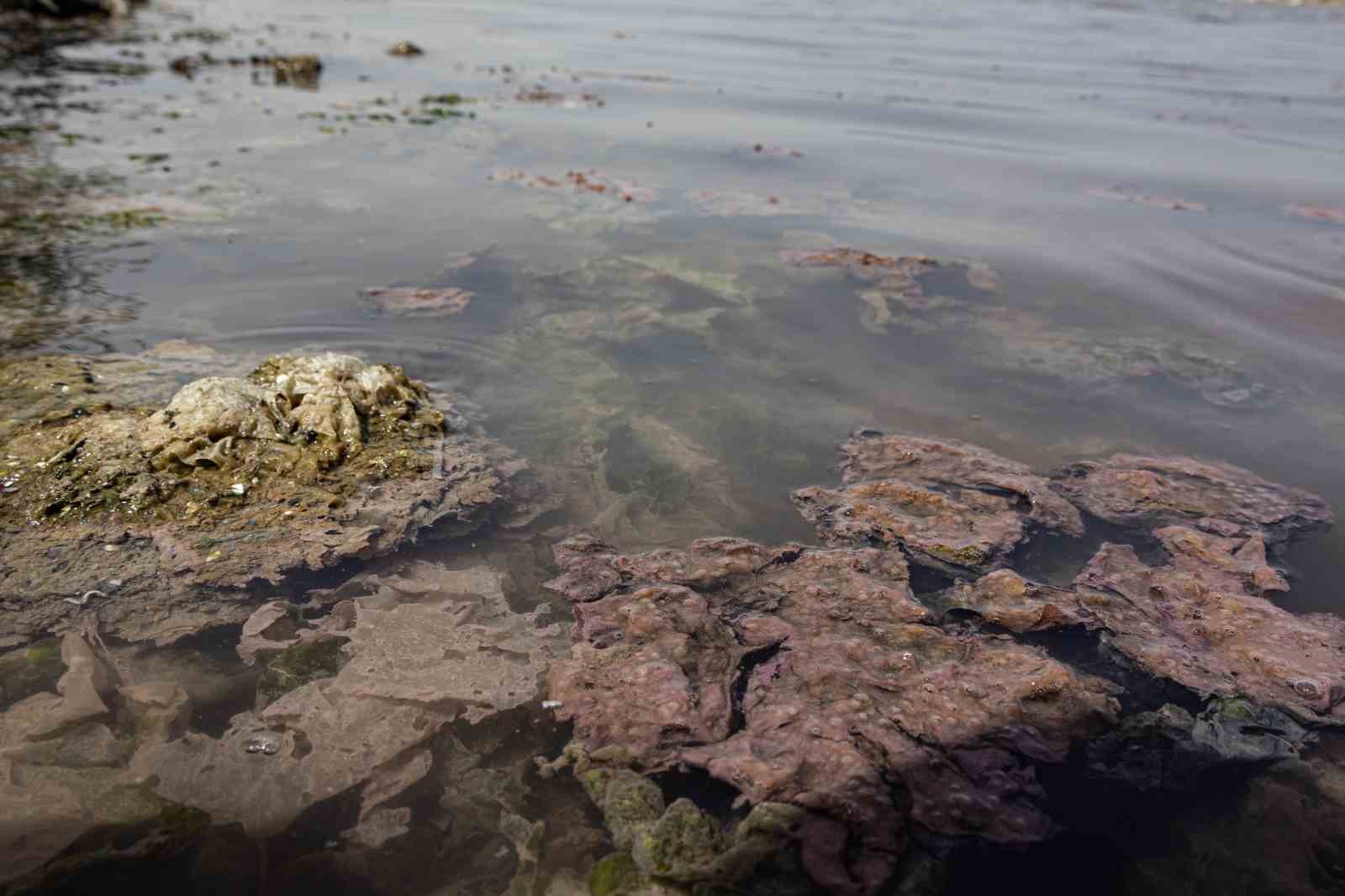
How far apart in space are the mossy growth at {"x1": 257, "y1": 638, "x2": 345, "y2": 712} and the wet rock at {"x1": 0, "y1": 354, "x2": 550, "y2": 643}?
0.35 m

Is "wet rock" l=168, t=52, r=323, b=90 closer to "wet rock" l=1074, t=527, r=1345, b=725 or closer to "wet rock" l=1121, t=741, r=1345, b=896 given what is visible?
"wet rock" l=1074, t=527, r=1345, b=725

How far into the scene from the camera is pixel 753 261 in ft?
25.8

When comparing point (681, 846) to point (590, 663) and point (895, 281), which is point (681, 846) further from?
point (895, 281)

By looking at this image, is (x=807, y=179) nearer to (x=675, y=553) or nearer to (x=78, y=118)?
(x=675, y=553)

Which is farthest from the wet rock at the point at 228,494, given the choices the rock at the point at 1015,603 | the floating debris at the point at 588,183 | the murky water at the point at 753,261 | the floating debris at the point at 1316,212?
the floating debris at the point at 1316,212

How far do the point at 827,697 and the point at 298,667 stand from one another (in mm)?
2155

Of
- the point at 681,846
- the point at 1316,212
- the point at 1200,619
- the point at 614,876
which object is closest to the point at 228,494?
the point at 614,876

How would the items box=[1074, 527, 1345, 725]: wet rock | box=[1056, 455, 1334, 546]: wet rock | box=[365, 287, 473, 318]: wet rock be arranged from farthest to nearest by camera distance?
box=[365, 287, 473, 318]: wet rock < box=[1056, 455, 1334, 546]: wet rock < box=[1074, 527, 1345, 725]: wet rock

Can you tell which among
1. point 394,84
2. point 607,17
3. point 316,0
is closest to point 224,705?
point 394,84

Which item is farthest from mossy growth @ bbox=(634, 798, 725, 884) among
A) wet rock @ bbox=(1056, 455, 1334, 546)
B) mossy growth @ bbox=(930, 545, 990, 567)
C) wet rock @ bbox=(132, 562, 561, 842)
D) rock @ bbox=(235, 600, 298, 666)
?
wet rock @ bbox=(1056, 455, 1334, 546)

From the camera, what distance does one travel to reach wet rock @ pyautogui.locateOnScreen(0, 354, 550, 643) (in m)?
3.33

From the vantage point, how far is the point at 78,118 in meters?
11.8

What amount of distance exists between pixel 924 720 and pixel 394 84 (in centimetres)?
1816

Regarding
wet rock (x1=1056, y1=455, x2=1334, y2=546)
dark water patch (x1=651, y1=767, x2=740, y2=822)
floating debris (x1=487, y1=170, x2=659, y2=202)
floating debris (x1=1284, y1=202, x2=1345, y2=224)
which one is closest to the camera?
dark water patch (x1=651, y1=767, x2=740, y2=822)
